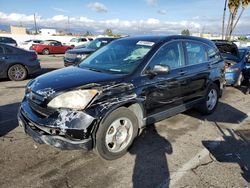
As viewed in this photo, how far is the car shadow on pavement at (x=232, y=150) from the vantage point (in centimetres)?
388

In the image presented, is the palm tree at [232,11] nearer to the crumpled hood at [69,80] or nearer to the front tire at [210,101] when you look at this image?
the front tire at [210,101]

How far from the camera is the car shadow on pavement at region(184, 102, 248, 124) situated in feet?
19.2

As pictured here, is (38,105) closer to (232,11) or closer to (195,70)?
(195,70)

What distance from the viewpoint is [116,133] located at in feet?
12.6

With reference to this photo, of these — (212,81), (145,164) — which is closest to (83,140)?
(145,164)

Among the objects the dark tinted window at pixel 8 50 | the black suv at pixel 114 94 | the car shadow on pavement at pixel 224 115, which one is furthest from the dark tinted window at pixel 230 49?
the dark tinted window at pixel 8 50

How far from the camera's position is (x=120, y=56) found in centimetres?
463

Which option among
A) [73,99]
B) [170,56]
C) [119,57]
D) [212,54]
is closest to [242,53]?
[212,54]

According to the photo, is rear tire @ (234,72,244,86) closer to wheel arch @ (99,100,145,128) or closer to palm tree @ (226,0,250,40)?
wheel arch @ (99,100,145,128)

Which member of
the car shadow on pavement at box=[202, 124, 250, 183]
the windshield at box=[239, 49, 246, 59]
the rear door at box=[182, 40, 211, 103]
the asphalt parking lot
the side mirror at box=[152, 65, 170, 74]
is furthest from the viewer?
the windshield at box=[239, 49, 246, 59]

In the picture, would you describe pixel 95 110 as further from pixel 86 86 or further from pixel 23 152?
pixel 23 152

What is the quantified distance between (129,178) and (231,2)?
2495cm

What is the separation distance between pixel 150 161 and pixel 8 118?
326 cm

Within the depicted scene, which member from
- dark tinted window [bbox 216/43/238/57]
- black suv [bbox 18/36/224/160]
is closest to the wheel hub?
black suv [bbox 18/36/224/160]
